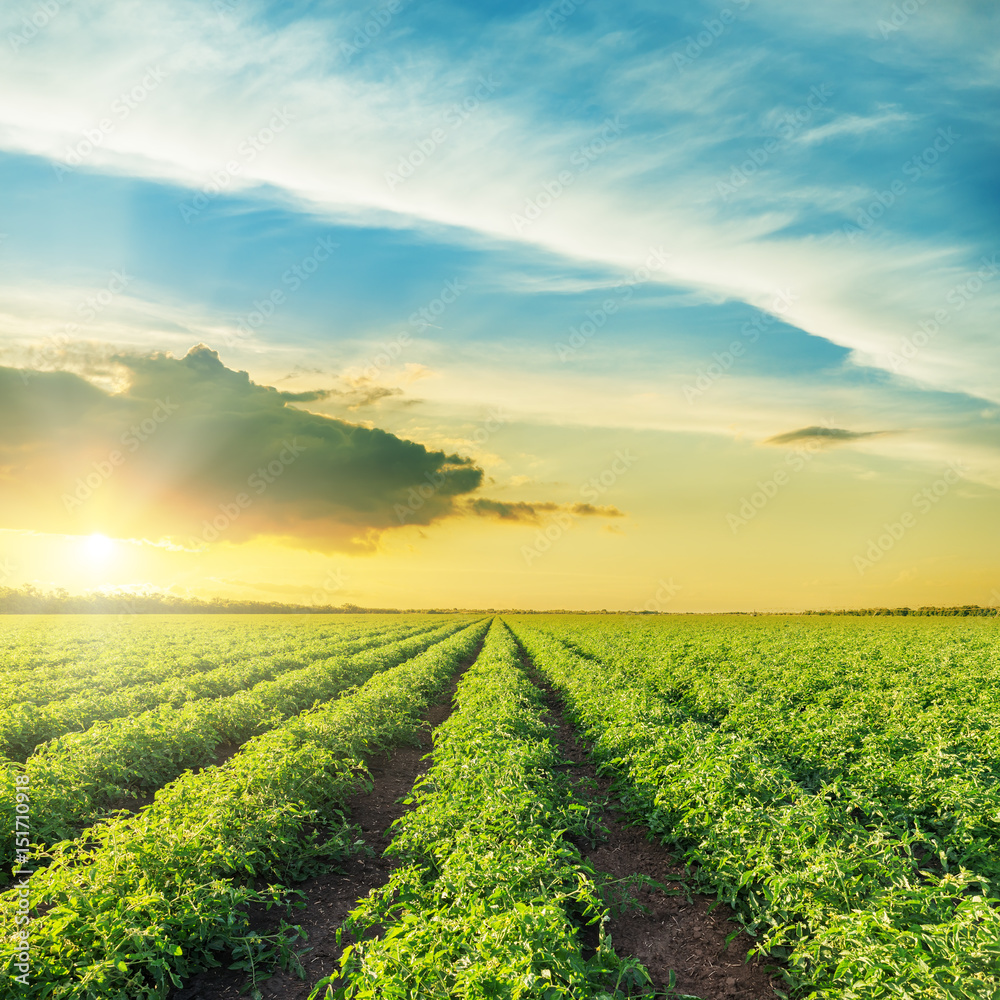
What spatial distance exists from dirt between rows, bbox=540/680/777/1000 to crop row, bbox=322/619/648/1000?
492 mm

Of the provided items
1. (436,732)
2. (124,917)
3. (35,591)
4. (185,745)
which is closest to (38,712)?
(185,745)

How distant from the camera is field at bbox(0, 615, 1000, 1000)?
4629 mm

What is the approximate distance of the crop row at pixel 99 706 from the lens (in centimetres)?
1247

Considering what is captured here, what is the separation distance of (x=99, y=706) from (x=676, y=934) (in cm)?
1445

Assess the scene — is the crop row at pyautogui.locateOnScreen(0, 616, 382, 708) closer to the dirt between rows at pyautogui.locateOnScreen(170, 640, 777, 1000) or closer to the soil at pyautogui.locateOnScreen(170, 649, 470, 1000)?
the soil at pyautogui.locateOnScreen(170, 649, 470, 1000)

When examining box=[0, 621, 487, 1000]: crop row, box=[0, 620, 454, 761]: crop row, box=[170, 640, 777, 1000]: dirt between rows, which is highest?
box=[0, 621, 487, 1000]: crop row

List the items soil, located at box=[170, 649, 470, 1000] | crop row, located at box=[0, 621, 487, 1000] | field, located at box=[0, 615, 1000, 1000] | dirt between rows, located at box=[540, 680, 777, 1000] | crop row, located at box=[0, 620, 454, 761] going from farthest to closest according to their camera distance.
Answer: crop row, located at box=[0, 620, 454, 761] < dirt between rows, located at box=[540, 680, 777, 1000] < soil, located at box=[170, 649, 470, 1000] < crop row, located at box=[0, 621, 487, 1000] < field, located at box=[0, 615, 1000, 1000]

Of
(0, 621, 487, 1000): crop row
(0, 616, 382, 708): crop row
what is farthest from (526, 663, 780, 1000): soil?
(0, 616, 382, 708): crop row

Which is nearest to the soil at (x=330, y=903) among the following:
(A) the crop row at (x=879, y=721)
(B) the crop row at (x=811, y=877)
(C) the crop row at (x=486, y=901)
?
(C) the crop row at (x=486, y=901)

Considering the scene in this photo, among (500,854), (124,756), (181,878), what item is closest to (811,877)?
(500,854)

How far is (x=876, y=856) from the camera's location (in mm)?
6047

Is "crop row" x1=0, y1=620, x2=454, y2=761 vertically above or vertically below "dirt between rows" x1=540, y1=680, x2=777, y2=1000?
below

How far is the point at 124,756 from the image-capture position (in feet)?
35.6

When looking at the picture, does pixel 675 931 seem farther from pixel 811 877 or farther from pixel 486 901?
pixel 486 901
